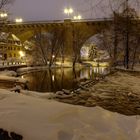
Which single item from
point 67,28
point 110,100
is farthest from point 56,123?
point 67,28

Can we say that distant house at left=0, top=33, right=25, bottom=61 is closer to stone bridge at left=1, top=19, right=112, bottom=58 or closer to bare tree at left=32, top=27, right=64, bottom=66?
stone bridge at left=1, top=19, right=112, bottom=58

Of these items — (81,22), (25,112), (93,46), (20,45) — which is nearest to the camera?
(25,112)

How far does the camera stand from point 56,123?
560cm

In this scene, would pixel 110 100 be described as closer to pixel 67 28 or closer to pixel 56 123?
pixel 56 123

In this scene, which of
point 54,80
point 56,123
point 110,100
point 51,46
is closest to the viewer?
point 56,123

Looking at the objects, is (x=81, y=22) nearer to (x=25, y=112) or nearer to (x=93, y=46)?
(x=93, y=46)

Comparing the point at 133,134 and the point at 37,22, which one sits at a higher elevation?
the point at 37,22

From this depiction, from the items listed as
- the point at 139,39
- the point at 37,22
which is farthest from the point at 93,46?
the point at 139,39

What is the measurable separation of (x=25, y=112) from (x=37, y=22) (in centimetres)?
6567

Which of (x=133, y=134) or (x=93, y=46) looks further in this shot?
(x=93, y=46)

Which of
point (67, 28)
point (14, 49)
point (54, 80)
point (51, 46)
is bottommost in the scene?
point (54, 80)

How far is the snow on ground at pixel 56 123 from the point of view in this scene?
529cm

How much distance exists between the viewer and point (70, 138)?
5203 mm

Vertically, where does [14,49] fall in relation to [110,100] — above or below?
above
